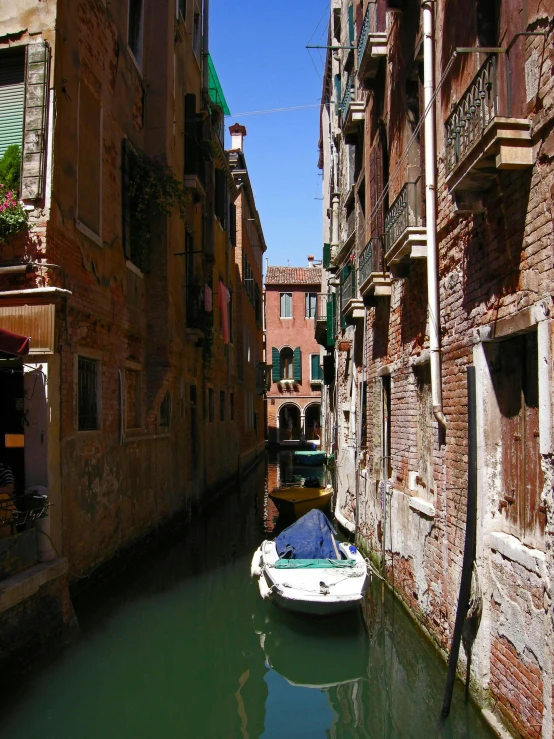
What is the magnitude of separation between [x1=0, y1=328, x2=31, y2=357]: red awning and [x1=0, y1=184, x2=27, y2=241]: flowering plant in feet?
4.17

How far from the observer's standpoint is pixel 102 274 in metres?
9.19

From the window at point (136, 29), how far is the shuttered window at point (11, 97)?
3.92 meters

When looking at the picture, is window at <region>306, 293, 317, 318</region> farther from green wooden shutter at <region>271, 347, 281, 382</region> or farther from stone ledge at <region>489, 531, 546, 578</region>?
stone ledge at <region>489, 531, 546, 578</region>

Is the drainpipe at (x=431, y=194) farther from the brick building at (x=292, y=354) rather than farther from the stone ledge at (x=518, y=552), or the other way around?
the brick building at (x=292, y=354)

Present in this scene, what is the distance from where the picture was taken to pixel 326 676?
698 centimetres

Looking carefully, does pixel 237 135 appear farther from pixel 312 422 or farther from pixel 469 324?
pixel 469 324

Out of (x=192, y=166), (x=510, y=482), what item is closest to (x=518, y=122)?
(x=510, y=482)

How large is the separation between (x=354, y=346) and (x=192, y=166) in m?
4.73

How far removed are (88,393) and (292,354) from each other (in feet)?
111

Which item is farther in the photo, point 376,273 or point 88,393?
point 376,273

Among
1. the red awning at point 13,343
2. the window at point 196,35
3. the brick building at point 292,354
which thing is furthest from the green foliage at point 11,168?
the brick building at point 292,354

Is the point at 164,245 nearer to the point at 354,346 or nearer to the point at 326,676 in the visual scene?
the point at 354,346

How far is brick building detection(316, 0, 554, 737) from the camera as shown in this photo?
14.6ft

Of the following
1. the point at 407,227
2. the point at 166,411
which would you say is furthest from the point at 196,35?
the point at 407,227
